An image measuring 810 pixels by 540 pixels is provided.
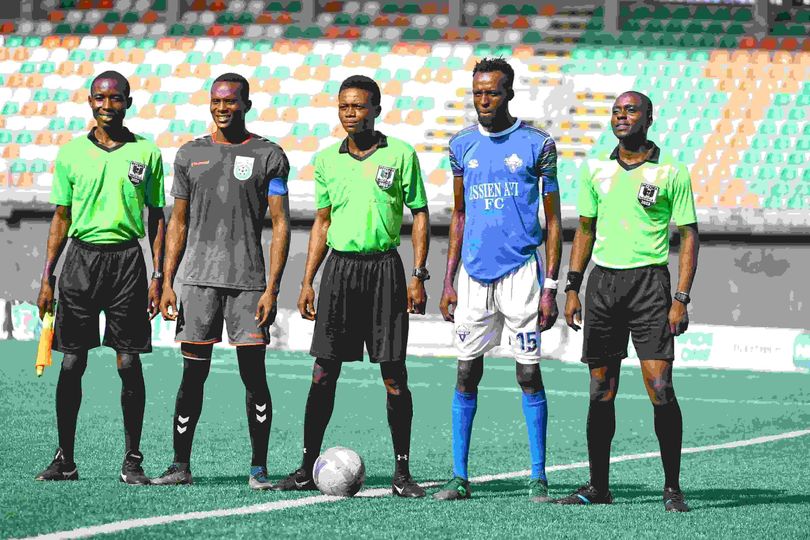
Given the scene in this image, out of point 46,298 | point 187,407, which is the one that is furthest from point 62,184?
point 187,407

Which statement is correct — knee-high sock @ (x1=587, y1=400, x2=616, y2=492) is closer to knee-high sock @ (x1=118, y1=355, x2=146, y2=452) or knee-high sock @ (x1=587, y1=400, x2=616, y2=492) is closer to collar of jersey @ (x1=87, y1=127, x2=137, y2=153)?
knee-high sock @ (x1=118, y1=355, x2=146, y2=452)

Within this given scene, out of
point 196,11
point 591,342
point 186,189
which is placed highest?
point 196,11

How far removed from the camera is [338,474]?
21.3 ft

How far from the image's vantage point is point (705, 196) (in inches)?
820

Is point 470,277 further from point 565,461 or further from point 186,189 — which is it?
point 565,461

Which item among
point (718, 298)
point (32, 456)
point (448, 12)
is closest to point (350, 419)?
point (32, 456)

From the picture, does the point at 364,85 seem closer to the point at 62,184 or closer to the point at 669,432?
the point at 62,184

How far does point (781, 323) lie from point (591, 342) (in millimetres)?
A: 14435

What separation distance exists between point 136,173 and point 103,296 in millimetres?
612

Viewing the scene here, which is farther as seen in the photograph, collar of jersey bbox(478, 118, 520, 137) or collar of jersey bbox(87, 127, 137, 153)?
collar of jersey bbox(87, 127, 137, 153)

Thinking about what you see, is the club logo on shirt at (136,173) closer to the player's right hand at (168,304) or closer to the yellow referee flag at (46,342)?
the player's right hand at (168,304)

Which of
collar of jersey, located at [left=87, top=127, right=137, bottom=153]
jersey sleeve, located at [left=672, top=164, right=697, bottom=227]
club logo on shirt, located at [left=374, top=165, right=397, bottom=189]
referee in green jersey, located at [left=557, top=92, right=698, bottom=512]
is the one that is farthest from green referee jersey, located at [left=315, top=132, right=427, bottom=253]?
jersey sleeve, located at [left=672, top=164, right=697, bottom=227]

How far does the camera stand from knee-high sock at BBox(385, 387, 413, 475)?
6.68 metres

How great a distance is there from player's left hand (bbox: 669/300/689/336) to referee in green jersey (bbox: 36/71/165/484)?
2.44m
